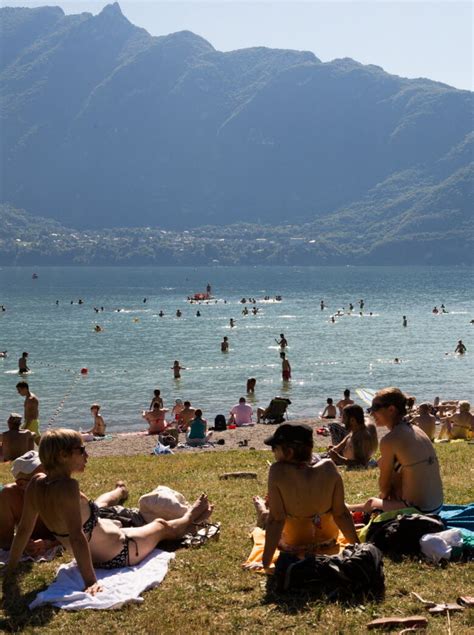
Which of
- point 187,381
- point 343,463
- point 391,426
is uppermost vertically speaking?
point 391,426

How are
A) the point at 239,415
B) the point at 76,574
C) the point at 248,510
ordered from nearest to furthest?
the point at 76,574 < the point at 248,510 < the point at 239,415

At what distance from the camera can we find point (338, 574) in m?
6.30

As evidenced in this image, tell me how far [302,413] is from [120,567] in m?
25.2

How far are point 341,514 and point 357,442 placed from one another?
586 cm

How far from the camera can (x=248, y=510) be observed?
934cm

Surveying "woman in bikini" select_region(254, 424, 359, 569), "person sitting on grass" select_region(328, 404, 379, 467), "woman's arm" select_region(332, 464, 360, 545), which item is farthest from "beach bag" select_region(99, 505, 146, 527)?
"person sitting on grass" select_region(328, 404, 379, 467)

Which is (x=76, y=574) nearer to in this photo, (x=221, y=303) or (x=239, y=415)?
(x=239, y=415)

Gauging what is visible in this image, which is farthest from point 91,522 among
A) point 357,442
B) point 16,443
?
point 16,443

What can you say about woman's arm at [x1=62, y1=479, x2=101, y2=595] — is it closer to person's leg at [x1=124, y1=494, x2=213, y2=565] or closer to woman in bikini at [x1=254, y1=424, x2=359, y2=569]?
person's leg at [x1=124, y1=494, x2=213, y2=565]

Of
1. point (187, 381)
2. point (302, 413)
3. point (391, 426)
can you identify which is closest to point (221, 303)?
point (187, 381)

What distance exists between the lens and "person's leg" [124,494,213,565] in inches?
289

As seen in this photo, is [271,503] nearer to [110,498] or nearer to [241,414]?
[110,498]

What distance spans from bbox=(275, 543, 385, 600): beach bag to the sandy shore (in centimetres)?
1306

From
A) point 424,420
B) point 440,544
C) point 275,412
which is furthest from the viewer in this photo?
point 275,412
